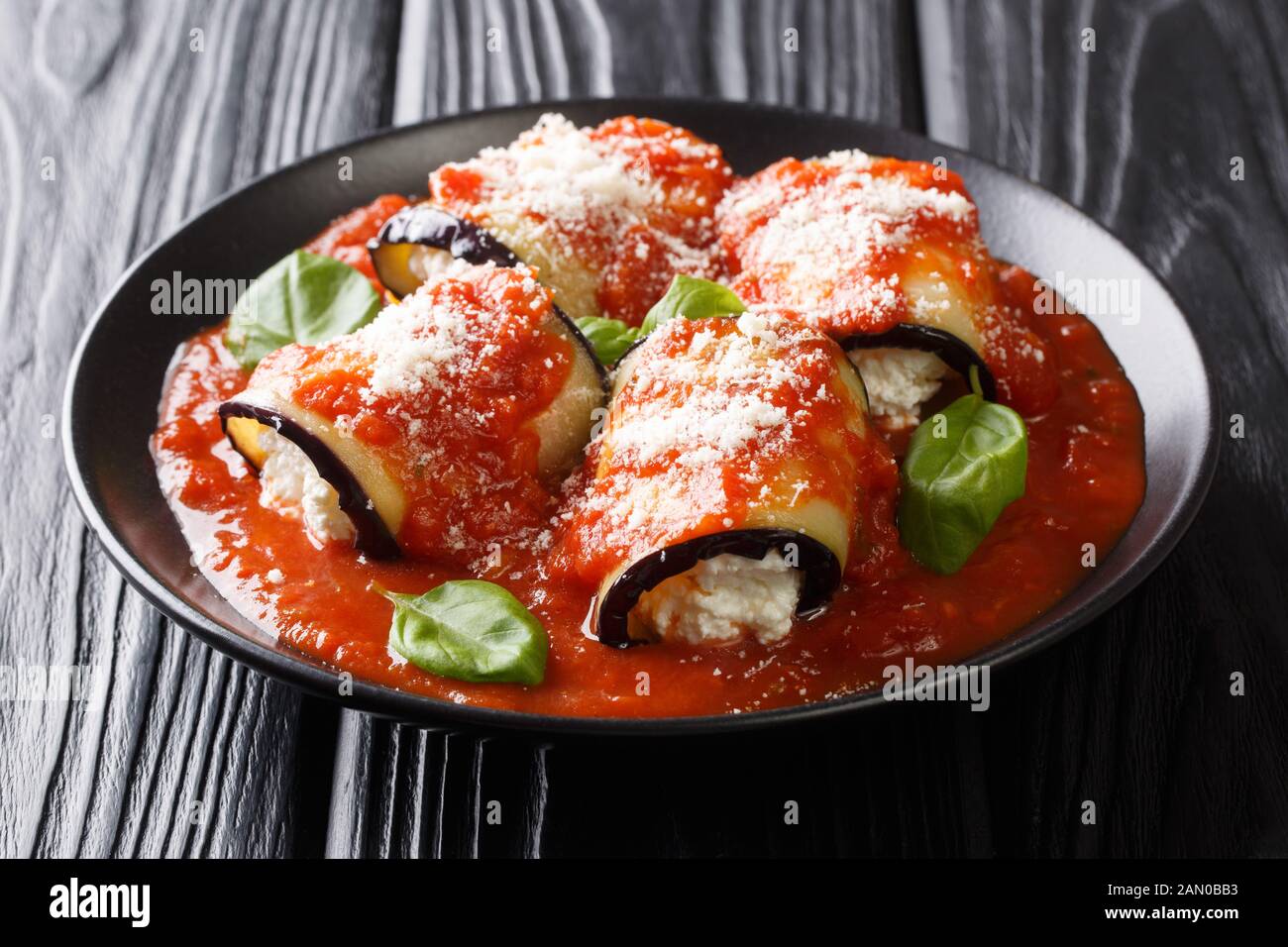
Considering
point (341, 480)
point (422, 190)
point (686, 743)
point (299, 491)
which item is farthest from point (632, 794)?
point (422, 190)

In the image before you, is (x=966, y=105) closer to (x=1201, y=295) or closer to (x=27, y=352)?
(x=1201, y=295)

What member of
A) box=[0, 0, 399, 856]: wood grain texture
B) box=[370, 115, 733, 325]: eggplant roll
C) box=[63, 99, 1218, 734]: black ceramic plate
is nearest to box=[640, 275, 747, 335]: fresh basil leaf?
box=[370, 115, 733, 325]: eggplant roll

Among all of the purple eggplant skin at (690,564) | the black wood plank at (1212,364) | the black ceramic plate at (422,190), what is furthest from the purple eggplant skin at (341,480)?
the black wood plank at (1212,364)

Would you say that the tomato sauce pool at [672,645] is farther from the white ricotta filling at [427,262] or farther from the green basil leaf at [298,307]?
the white ricotta filling at [427,262]

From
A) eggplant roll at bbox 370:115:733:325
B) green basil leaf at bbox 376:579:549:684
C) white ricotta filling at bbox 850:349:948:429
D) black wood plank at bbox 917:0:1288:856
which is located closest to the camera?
green basil leaf at bbox 376:579:549:684

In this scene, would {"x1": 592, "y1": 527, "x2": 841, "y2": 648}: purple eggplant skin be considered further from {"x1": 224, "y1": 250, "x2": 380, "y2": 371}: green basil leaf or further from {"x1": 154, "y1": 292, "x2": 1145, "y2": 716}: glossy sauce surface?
{"x1": 224, "y1": 250, "x2": 380, "y2": 371}: green basil leaf

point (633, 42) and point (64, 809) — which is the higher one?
point (633, 42)

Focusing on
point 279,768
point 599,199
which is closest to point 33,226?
point 599,199
